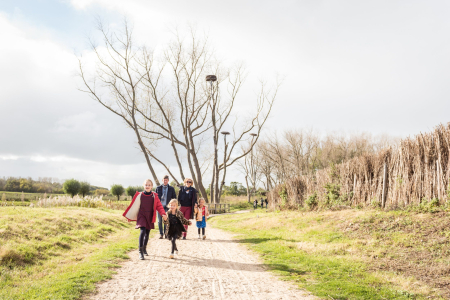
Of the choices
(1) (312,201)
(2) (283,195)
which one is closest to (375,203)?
(1) (312,201)

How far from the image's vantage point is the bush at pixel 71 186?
29250 millimetres

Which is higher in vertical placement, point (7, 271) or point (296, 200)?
point (296, 200)

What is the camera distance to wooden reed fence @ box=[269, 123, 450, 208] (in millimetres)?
8703

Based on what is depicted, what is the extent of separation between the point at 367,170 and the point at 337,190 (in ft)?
7.08

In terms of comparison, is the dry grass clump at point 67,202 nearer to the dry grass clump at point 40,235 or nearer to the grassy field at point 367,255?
the dry grass clump at point 40,235

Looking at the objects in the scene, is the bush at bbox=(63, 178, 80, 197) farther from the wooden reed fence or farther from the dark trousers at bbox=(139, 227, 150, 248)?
the dark trousers at bbox=(139, 227, 150, 248)

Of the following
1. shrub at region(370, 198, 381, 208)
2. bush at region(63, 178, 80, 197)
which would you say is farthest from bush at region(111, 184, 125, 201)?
shrub at region(370, 198, 381, 208)

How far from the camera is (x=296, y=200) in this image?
17.2 m

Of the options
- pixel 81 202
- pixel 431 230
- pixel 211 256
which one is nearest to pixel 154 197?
pixel 211 256

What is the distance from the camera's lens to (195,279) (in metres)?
5.24

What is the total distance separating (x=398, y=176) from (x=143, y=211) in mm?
8371

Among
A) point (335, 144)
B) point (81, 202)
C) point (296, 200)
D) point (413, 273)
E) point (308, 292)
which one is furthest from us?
point (335, 144)

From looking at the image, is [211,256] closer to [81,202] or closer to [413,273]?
[413,273]

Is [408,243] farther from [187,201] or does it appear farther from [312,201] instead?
[312,201]
